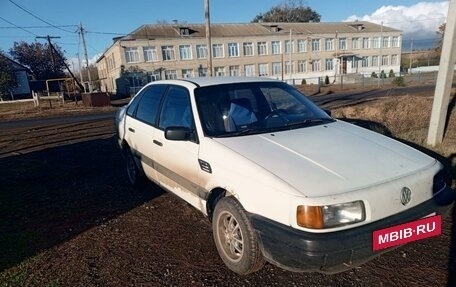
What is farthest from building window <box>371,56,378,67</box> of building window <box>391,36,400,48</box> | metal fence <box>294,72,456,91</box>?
metal fence <box>294,72,456,91</box>

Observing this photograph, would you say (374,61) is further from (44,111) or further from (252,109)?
(252,109)

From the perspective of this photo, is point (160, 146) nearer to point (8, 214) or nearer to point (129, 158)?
point (129, 158)

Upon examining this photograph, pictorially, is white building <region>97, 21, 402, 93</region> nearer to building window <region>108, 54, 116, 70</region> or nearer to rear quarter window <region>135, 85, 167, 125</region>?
building window <region>108, 54, 116, 70</region>

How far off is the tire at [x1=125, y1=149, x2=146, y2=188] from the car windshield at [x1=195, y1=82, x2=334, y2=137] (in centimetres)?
186

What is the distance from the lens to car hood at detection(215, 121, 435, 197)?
2.32 metres

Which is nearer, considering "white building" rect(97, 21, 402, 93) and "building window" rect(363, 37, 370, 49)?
"white building" rect(97, 21, 402, 93)

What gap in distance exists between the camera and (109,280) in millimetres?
2816

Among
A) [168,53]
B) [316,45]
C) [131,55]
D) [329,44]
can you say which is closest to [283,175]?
[131,55]

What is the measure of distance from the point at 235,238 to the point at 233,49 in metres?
47.8

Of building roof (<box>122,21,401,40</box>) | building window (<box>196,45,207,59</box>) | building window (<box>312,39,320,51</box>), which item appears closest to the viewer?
building roof (<box>122,21,401,40</box>)

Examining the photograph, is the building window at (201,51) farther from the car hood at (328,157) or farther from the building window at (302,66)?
the car hood at (328,157)

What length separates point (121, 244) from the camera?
3.44m

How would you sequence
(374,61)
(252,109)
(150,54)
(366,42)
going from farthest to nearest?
(374,61)
(366,42)
(150,54)
(252,109)

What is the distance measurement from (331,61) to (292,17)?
18.8 m
